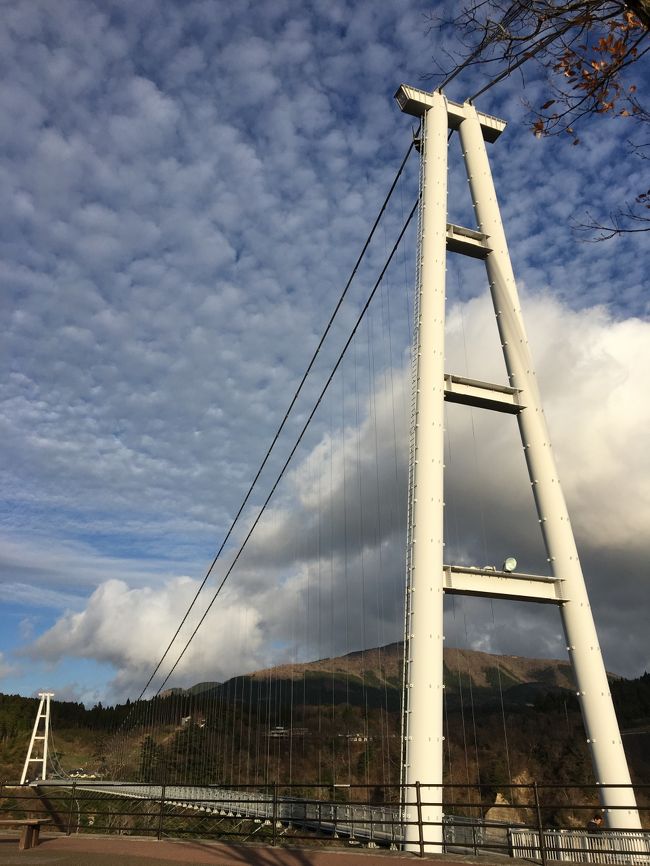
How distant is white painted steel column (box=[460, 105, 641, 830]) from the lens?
448 inches

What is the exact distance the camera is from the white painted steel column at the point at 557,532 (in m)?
11.4

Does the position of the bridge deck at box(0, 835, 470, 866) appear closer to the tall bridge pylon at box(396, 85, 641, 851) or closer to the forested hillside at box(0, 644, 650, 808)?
the tall bridge pylon at box(396, 85, 641, 851)

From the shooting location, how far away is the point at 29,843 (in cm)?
1139

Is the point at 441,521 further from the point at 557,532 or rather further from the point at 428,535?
the point at 557,532

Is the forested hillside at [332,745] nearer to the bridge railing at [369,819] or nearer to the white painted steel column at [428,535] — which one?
the bridge railing at [369,819]

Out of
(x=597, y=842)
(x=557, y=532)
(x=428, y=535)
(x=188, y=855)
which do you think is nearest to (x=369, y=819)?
(x=597, y=842)

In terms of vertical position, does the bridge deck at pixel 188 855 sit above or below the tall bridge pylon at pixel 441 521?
below

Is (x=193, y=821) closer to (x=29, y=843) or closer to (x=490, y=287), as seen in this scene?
(x=29, y=843)

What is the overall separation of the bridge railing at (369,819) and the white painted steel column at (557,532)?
853 mm

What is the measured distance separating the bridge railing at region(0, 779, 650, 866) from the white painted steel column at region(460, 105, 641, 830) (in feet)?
2.80

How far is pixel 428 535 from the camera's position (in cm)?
1187

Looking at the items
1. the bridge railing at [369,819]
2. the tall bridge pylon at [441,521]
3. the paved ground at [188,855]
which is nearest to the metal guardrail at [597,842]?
the bridge railing at [369,819]

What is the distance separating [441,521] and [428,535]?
38 centimetres

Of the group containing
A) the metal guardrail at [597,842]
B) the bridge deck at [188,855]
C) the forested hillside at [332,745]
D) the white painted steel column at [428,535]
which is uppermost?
the forested hillside at [332,745]
